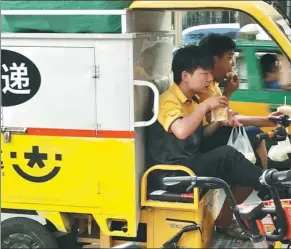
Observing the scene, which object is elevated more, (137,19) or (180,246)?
(137,19)

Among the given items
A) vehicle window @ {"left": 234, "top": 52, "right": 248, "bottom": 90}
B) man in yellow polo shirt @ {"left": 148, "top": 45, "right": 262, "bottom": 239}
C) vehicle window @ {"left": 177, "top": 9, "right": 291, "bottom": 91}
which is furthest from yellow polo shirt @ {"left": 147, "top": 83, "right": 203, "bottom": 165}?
vehicle window @ {"left": 234, "top": 52, "right": 248, "bottom": 90}

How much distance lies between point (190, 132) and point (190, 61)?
48cm

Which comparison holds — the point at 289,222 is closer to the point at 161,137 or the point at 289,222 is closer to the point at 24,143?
the point at 161,137

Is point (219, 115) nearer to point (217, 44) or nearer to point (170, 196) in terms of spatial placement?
point (217, 44)

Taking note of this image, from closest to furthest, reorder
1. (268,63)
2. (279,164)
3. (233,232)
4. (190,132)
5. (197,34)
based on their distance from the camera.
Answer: (190,132) < (233,232) < (279,164) < (197,34) < (268,63)

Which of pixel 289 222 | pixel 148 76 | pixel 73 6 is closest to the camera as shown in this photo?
pixel 289 222

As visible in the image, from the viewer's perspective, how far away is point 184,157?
389 centimetres

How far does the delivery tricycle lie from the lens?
3662 mm

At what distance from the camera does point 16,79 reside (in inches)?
150

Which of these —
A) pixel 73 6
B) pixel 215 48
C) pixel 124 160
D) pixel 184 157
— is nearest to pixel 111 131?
pixel 124 160

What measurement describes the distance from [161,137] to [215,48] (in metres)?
0.82

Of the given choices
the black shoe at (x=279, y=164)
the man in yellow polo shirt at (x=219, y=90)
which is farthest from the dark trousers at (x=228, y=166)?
the black shoe at (x=279, y=164)

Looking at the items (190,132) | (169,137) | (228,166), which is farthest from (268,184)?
(169,137)

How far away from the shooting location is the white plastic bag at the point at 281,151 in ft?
13.3
